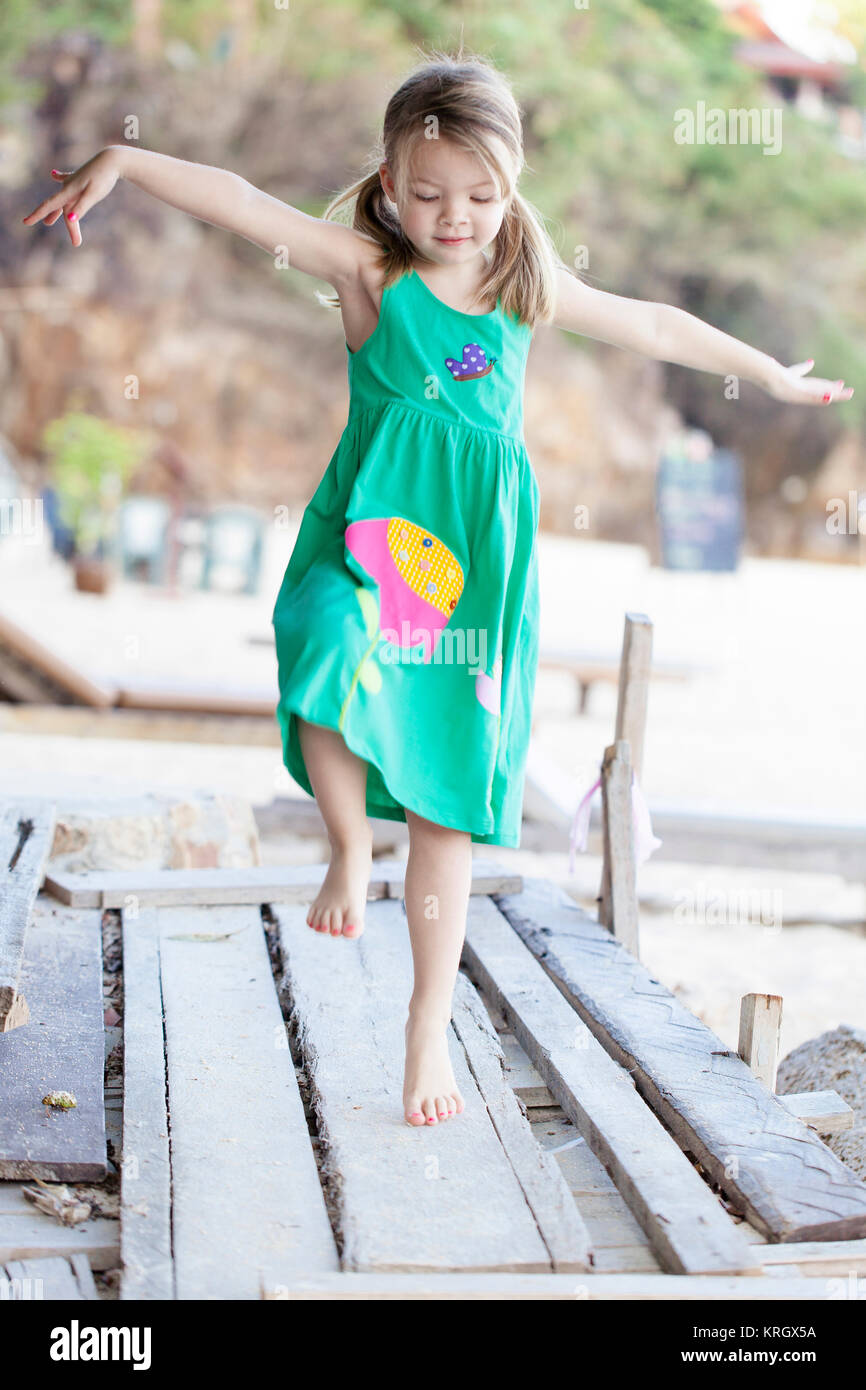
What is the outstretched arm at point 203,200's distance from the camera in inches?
80.7

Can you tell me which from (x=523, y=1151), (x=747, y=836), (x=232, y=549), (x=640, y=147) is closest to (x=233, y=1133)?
(x=523, y=1151)

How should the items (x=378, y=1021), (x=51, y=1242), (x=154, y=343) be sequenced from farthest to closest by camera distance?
(x=154, y=343)
(x=378, y=1021)
(x=51, y=1242)

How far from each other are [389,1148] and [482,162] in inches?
56.2

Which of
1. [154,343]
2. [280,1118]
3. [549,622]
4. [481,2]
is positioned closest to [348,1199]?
[280,1118]

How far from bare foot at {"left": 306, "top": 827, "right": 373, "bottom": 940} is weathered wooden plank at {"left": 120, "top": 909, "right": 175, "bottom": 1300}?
0.36 meters

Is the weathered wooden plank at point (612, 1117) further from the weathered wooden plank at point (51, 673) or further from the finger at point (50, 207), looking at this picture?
the weathered wooden plank at point (51, 673)

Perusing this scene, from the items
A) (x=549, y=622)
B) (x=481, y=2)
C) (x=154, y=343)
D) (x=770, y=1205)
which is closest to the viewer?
(x=770, y=1205)

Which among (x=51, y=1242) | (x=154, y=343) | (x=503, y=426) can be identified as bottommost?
(x=51, y=1242)

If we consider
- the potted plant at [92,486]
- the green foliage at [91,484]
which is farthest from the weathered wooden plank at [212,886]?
the green foliage at [91,484]

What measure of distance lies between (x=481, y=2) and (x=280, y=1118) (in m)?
22.6

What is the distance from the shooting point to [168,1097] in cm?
212

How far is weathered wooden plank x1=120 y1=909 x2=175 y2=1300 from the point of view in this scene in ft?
5.46
